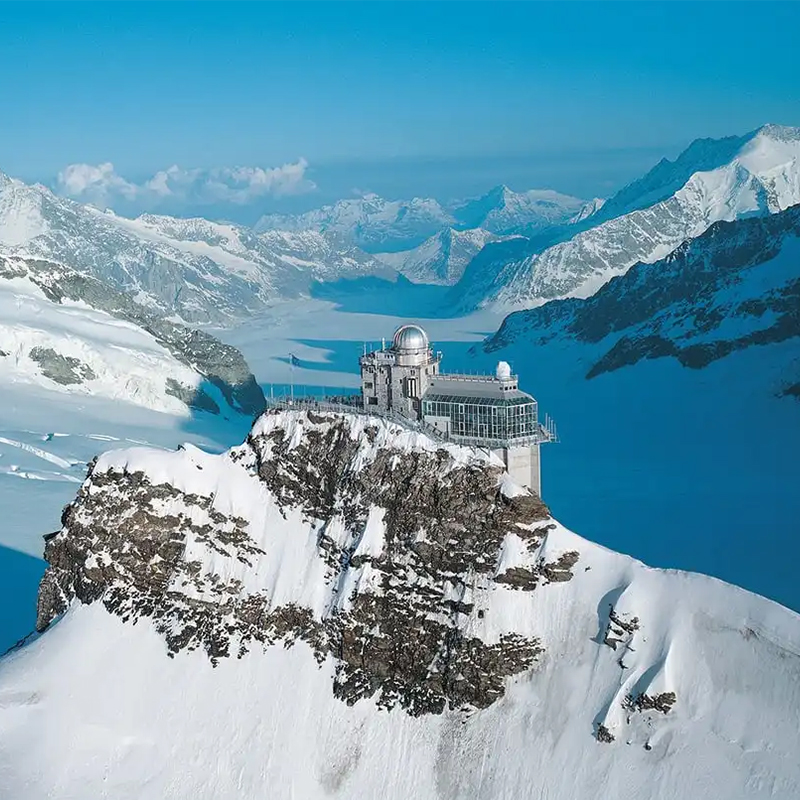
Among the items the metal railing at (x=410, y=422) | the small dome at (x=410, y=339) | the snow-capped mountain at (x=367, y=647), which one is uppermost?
the small dome at (x=410, y=339)

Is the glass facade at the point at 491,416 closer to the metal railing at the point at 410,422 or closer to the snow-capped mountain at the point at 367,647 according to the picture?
the metal railing at the point at 410,422

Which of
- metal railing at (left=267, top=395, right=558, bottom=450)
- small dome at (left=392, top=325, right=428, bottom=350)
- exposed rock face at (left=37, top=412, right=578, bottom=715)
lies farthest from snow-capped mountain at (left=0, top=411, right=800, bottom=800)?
small dome at (left=392, top=325, right=428, bottom=350)

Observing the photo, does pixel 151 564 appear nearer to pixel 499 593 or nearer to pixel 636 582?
pixel 499 593

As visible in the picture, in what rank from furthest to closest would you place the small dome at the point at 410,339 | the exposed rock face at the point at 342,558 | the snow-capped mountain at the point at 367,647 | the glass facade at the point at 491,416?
the small dome at the point at 410,339
the glass facade at the point at 491,416
the exposed rock face at the point at 342,558
the snow-capped mountain at the point at 367,647

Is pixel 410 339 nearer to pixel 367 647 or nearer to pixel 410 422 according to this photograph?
pixel 410 422

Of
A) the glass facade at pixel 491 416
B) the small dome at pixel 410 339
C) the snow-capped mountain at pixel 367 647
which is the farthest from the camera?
the small dome at pixel 410 339

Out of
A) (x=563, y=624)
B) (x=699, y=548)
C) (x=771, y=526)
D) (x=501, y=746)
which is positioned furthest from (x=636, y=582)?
(x=771, y=526)

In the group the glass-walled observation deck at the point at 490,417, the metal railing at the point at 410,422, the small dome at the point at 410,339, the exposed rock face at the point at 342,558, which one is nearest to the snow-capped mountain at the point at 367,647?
the exposed rock face at the point at 342,558
